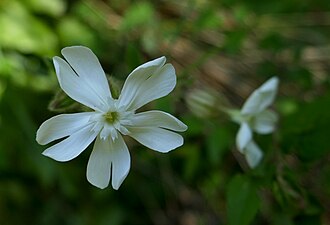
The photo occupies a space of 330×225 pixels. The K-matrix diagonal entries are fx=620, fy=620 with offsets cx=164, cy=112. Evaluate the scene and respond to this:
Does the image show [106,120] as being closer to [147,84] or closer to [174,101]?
[147,84]

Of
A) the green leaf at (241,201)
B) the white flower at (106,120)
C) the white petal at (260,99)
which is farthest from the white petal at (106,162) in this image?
the white petal at (260,99)

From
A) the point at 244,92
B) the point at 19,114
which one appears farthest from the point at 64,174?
the point at 244,92

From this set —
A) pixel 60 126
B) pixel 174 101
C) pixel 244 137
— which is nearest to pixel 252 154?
pixel 244 137

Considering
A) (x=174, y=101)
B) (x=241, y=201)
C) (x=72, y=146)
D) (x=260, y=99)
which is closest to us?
(x=72, y=146)

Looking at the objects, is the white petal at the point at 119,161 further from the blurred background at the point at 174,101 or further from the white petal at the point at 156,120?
the blurred background at the point at 174,101

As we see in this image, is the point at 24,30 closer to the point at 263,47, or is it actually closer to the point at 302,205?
the point at 263,47

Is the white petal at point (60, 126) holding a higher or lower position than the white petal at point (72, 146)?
higher
